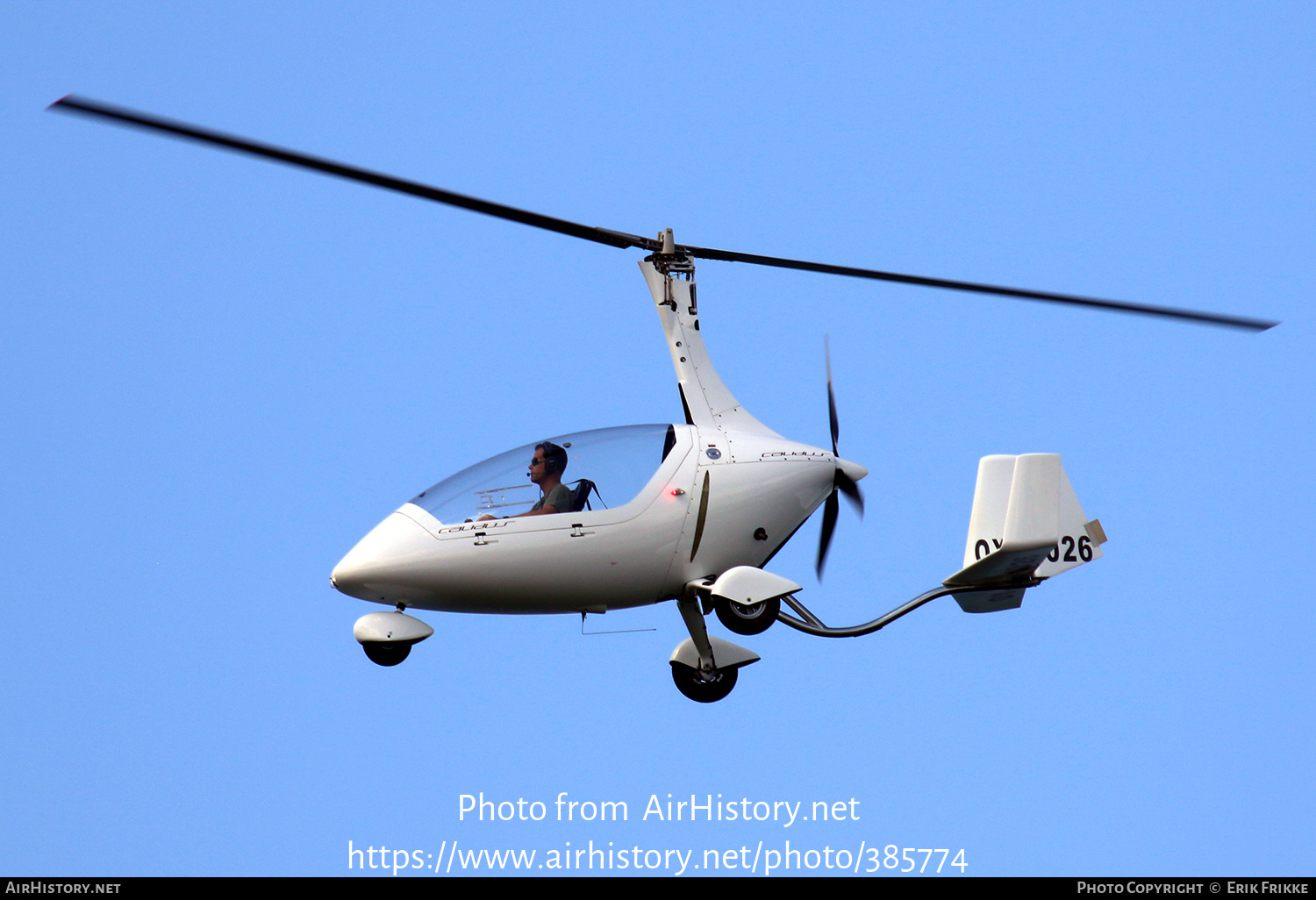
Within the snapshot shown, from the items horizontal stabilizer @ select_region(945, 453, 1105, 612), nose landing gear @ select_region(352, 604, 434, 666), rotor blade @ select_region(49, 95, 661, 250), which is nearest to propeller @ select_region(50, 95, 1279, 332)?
rotor blade @ select_region(49, 95, 661, 250)

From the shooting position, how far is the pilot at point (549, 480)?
11.1 metres

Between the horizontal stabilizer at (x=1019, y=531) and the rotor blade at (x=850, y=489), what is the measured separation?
1.08 meters

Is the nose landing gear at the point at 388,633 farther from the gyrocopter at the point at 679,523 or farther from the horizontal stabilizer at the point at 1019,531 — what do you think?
the horizontal stabilizer at the point at 1019,531

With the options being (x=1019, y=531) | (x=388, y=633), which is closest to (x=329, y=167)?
(x=388, y=633)

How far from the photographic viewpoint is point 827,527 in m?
12.6

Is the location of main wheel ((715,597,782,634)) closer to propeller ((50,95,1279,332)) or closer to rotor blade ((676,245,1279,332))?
propeller ((50,95,1279,332))

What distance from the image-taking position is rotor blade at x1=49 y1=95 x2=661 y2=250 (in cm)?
808

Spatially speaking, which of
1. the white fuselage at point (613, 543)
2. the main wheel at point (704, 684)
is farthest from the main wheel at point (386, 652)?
the main wheel at point (704, 684)

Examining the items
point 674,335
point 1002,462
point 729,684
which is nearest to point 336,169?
point 674,335

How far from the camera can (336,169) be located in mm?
9117

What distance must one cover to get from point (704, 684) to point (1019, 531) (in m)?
3.26

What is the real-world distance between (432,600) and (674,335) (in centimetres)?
354
